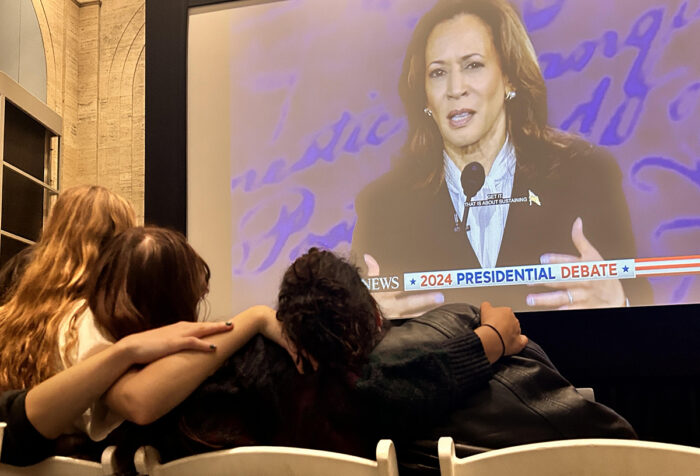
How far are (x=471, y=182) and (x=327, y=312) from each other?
227 centimetres

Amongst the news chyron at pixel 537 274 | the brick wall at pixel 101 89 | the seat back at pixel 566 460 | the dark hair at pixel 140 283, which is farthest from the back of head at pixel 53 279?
the brick wall at pixel 101 89

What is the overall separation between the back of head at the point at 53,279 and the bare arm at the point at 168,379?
354mm

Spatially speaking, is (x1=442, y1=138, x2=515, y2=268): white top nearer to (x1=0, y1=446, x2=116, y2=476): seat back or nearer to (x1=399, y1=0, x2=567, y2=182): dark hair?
(x1=399, y1=0, x2=567, y2=182): dark hair

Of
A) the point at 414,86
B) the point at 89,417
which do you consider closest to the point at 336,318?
the point at 89,417

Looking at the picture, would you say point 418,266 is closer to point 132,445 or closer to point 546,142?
point 546,142

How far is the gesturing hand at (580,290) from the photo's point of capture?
3.24 m

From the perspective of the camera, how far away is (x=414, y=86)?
3.62 metres

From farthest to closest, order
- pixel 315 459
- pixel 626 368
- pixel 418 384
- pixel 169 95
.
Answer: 1. pixel 169 95
2. pixel 626 368
3. pixel 418 384
4. pixel 315 459

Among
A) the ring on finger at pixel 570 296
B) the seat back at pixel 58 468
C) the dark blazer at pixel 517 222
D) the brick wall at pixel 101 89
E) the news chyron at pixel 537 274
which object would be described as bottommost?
the seat back at pixel 58 468

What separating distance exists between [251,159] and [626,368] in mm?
2109

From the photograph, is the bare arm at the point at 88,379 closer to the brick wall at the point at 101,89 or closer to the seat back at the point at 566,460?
the seat back at the point at 566,460

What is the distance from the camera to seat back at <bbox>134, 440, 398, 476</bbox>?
1.10m

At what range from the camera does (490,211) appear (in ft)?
11.2

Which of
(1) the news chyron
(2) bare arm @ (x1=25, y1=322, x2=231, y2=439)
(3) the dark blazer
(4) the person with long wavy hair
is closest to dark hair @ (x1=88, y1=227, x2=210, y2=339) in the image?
(4) the person with long wavy hair
